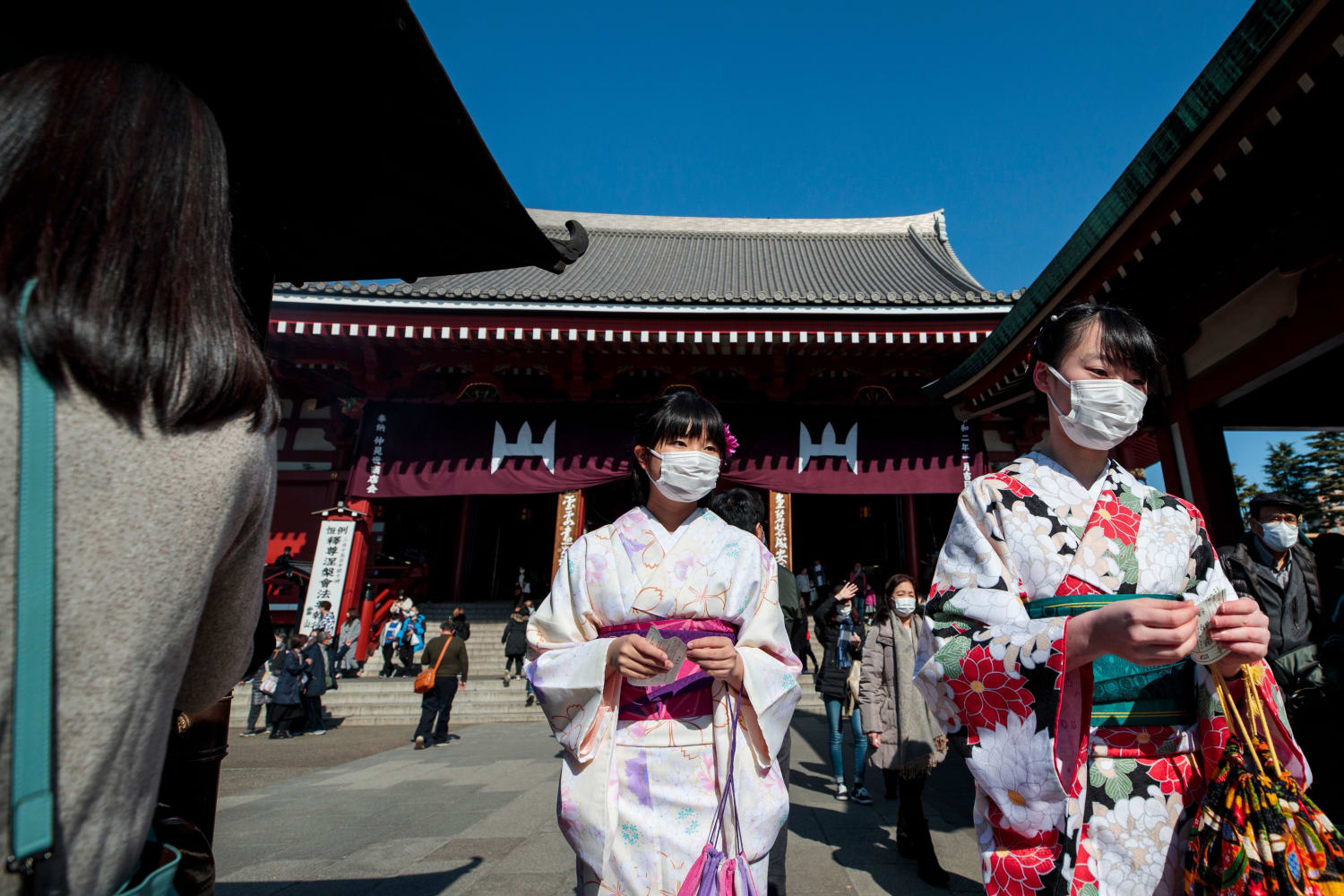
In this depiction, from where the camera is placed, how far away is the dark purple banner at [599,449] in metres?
9.46

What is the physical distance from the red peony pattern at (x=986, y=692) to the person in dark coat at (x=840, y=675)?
10.1ft

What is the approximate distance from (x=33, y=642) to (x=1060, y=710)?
1.53m

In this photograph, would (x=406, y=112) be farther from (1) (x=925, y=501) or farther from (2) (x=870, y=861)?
(1) (x=925, y=501)

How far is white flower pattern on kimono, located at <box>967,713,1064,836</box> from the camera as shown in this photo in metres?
1.25

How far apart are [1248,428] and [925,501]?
757 cm

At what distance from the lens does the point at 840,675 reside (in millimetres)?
4781

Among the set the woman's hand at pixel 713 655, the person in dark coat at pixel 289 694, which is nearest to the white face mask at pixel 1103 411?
the woman's hand at pixel 713 655

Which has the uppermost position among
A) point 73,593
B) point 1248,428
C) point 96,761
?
point 1248,428

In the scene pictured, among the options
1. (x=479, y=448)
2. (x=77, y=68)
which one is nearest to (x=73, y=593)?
(x=77, y=68)

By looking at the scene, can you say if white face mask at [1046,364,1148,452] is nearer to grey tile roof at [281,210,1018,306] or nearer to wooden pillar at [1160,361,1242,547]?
wooden pillar at [1160,361,1242,547]

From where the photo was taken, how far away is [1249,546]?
3.67 meters

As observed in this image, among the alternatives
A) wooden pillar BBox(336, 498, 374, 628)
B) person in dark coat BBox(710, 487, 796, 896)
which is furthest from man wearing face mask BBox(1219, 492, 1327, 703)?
wooden pillar BBox(336, 498, 374, 628)

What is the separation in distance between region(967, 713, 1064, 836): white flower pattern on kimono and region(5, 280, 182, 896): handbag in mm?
1410

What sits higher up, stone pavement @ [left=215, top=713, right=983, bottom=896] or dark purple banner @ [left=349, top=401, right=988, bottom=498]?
dark purple banner @ [left=349, top=401, right=988, bottom=498]
